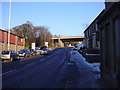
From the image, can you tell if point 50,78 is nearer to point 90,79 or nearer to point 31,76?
point 31,76

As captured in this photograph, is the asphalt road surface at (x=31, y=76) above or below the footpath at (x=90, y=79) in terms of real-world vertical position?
above

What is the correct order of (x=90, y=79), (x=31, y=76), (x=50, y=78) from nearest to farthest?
1. (x=90, y=79)
2. (x=50, y=78)
3. (x=31, y=76)

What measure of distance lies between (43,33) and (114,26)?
7726 cm

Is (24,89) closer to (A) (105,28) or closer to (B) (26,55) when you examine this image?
(A) (105,28)

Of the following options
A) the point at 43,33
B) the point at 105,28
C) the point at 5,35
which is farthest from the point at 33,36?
the point at 105,28

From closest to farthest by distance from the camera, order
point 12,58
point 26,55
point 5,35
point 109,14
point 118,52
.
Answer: point 118,52 → point 109,14 → point 12,58 → point 26,55 → point 5,35

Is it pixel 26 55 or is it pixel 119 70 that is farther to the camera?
pixel 26 55

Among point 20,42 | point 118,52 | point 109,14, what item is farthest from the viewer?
point 20,42

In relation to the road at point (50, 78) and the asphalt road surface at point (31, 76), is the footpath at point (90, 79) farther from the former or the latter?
the asphalt road surface at point (31, 76)

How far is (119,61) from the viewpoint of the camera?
7.70 meters

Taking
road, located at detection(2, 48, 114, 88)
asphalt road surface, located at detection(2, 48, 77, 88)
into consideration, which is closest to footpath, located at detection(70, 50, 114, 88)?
road, located at detection(2, 48, 114, 88)

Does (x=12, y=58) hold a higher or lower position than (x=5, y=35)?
lower

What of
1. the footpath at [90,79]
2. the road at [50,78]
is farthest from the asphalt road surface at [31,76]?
the footpath at [90,79]

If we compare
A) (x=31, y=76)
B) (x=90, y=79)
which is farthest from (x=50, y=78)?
(x=90, y=79)
